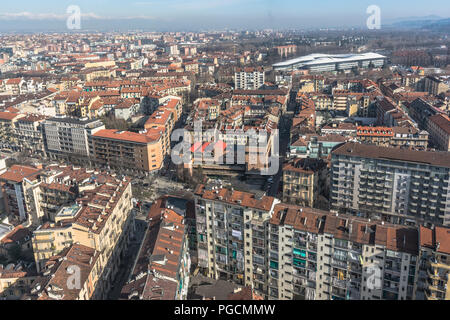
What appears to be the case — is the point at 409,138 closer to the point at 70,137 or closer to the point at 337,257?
the point at 337,257

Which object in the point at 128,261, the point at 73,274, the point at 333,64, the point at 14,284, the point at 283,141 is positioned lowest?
the point at 128,261

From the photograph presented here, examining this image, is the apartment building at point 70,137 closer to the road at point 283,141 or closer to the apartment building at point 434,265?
the road at point 283,141

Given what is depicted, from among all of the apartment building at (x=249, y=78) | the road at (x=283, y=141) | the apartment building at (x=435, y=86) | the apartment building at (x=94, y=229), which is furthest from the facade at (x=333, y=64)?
the apartment building at (x=94, y=229)

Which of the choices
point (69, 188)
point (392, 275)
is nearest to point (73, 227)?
point (69, 188)

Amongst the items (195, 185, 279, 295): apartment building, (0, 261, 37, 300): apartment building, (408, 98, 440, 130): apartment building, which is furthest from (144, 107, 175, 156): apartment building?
(408, 98, 440, 130): apartment building

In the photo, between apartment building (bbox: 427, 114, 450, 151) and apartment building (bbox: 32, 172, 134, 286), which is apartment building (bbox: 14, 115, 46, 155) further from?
apartment building (bbox: 427, 114, 450, 151)

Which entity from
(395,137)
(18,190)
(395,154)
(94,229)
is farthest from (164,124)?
(395,154)
